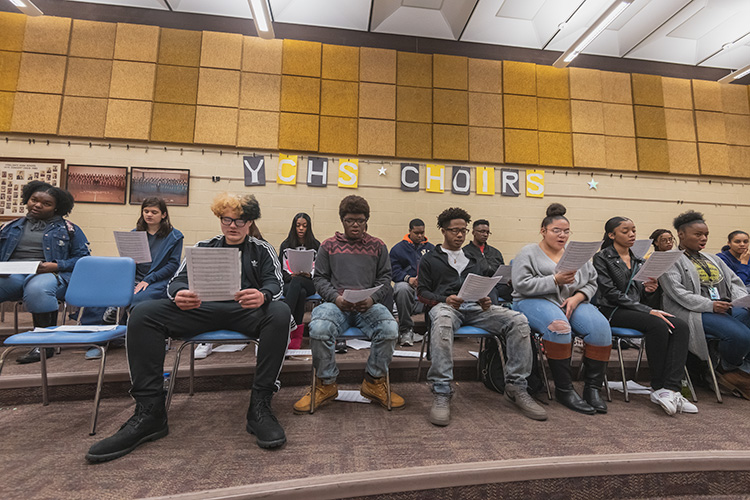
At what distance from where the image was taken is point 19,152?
14.2 ft

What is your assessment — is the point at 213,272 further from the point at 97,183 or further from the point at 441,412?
the point at 97,183

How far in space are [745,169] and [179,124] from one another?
29.6 feet

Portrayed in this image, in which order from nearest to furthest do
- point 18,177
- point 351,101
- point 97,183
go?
point 18,177, point 97,183, point 351,101

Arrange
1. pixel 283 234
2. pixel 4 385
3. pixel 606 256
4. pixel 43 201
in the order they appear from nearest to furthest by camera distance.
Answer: pixel 4 385 < pixel 606 256 < pixel 43 201 < pixel 283 234

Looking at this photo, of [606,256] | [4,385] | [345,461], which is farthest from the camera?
[606,256]

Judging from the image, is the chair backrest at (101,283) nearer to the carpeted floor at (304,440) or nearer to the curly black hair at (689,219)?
the carpeted floor at (304,440)

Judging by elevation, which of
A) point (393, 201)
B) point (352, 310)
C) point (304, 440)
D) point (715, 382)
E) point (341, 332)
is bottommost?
point (304, 440)

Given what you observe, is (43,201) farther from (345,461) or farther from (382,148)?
(382,148)

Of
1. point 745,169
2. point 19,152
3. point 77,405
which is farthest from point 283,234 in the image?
point 745,169

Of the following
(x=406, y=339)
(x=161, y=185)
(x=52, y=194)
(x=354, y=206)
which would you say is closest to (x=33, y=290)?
(x=52, y=194)

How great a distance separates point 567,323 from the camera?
6.65ft

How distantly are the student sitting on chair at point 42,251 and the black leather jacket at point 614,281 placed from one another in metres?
4.03

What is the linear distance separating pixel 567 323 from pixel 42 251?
12.9 ft

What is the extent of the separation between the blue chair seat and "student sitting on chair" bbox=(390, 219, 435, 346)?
7.43 feet
